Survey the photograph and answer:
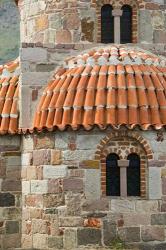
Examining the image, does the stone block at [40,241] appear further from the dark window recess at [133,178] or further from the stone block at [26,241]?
the dark window recess at [133,178]

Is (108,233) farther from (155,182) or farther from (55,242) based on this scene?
(155,182)

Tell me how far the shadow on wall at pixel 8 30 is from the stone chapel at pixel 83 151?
45828 mm

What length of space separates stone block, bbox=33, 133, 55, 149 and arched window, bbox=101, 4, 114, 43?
2.92 meters

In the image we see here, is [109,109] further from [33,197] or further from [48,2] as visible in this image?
[48,2]

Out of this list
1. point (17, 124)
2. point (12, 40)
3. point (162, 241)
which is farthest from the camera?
point (12, 40)

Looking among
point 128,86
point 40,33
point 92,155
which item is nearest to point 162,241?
point 92,155

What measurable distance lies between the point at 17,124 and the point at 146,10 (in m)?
3.83

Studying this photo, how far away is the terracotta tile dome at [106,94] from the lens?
11.0 m

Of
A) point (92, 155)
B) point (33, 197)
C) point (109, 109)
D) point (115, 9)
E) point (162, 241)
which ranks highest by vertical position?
point (115, 9)

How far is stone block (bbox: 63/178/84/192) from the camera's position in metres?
11.0

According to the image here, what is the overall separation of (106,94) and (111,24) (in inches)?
95.1

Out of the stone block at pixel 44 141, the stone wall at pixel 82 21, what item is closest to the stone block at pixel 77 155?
the stone block at pixel 44 141

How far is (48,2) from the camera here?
43.4ft

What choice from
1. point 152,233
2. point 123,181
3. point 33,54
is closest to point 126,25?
point 33,54
